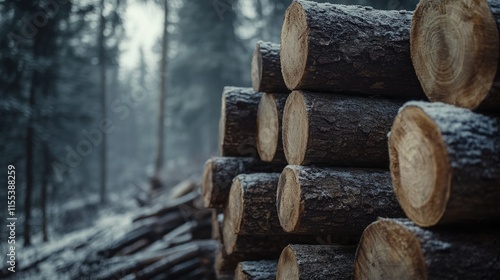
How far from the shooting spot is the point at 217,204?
3.64m

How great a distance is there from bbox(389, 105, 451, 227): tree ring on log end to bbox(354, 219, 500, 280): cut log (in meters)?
Result: 0.09

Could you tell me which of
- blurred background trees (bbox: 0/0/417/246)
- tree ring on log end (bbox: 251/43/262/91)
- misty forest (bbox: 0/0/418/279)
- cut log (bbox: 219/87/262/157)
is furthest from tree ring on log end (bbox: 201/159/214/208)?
Answer: blurred background trees (bbox: 0/0/417/246)

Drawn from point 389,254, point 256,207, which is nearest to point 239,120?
point 256,207

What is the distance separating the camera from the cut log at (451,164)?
5.11ft

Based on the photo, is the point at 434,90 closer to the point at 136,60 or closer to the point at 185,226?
the point at 185,226

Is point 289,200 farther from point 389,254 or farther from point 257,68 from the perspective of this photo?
point 257,68

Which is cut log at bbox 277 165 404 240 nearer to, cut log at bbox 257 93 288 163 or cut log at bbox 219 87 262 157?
cut log at bbox 257 93 288 163

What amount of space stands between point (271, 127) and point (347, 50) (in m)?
0.94

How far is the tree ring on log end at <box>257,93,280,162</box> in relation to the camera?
304cm

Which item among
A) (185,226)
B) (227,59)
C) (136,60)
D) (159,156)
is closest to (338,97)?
(185,226)

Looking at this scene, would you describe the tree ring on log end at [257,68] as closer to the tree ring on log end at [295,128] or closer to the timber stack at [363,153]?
the timber stack at [363,153]

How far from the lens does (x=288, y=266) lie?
2514 millimetres

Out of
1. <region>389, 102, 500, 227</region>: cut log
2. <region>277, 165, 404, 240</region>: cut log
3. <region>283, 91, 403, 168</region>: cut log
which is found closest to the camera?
<region>389, 102, 500, 227</region>: cut log

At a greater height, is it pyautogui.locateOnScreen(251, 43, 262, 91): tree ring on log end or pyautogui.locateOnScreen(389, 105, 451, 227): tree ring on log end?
pyautogui.locateOnScreen(251, 43, 262, 91): tree ring on log end
